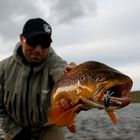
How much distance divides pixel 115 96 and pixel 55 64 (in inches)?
105

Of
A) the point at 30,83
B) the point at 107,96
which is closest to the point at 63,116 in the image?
the point at 107,96

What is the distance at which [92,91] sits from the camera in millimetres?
4828

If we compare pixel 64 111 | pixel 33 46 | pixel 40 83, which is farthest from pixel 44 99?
pixel 64 111

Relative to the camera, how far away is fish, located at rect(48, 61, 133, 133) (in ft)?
15.5

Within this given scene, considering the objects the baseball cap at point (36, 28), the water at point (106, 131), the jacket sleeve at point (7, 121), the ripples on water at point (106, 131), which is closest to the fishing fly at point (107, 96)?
the baseball cap at point (36, 28)

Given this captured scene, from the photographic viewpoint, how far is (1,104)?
794cm

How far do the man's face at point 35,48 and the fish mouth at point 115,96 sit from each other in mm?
2264

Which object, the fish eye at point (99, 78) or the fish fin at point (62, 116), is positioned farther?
the fish fin at point (62, 116)

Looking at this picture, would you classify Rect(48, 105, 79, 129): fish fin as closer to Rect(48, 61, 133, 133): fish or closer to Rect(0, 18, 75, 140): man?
Rect(48, 61, 133, 133): fish

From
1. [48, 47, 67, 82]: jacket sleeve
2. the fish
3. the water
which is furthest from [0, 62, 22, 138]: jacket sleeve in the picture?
the water

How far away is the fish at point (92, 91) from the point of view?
4.74 metres

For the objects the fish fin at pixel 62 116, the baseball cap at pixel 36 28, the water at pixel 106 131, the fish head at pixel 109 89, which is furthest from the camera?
the water at pixel 106 131

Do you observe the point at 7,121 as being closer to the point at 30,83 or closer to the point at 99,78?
the point at 30,83

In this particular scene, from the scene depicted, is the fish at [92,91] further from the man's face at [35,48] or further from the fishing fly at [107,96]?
the man's face at [35,48]
